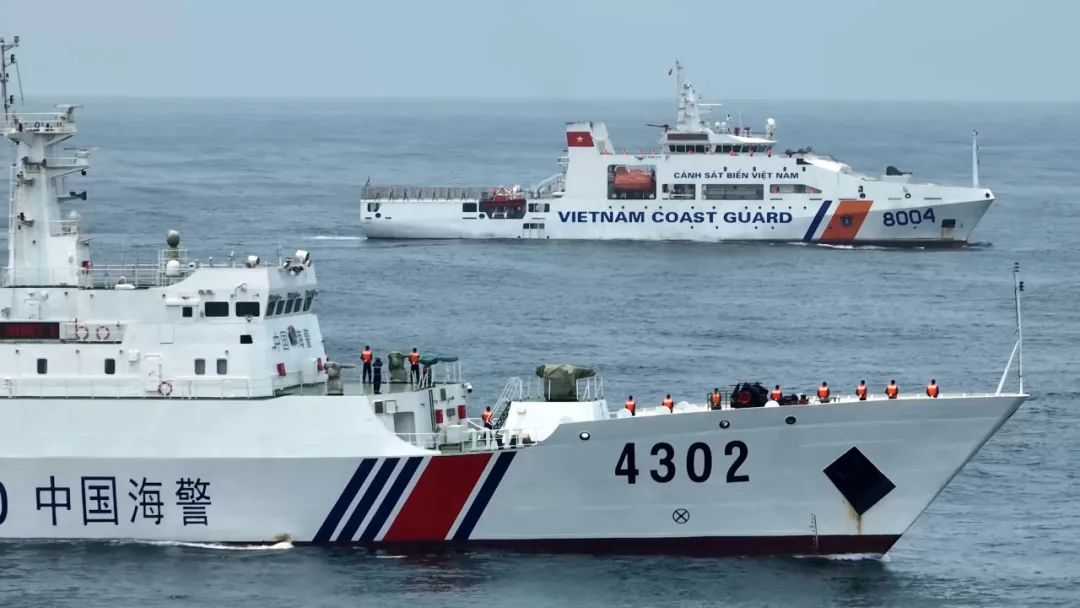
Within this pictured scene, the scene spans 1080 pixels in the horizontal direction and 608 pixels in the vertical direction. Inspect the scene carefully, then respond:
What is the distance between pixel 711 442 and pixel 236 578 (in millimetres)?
8838

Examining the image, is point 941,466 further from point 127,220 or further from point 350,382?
point 127,220

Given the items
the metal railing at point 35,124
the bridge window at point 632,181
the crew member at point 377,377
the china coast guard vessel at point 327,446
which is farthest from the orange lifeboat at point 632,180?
the metal railing at point 35,124

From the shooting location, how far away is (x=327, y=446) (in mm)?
35750

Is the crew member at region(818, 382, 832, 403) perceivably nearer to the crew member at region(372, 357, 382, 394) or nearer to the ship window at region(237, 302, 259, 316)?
the crew member at region(372, 357, 382, 394)

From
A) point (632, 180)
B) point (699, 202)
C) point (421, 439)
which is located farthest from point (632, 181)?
point (421, 439)

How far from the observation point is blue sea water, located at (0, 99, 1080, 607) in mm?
34438

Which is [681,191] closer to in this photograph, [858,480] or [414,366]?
[414,366]

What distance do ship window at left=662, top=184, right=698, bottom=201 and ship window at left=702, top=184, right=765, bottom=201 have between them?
19.7 inches

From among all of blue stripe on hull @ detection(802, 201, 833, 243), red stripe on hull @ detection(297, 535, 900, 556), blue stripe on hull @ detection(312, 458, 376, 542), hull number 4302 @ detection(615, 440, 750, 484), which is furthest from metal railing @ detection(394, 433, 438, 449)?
blue stripe on hull @ detection(802, 201, 833, 243)

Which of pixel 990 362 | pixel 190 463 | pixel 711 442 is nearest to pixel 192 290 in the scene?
pixel 190 463

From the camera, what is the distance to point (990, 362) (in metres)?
57.8

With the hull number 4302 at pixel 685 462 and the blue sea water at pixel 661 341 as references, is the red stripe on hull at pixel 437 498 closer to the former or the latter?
the blue sea water at pixel 661 341

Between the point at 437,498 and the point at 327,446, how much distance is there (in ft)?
7.32

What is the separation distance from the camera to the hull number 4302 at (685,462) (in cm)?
3534
